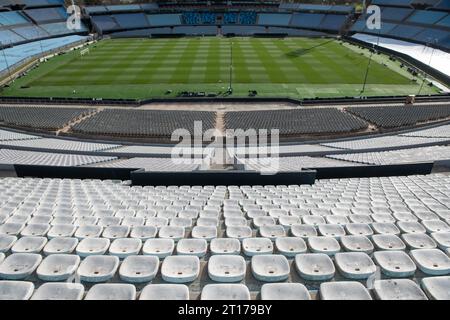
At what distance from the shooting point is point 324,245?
670cm

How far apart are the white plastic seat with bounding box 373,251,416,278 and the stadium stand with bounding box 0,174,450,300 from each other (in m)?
0.02

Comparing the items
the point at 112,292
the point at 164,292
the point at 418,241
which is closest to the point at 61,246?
the point at 112,292

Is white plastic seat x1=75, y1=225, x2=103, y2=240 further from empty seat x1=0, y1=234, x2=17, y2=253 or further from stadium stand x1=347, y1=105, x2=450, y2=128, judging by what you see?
stadium stand x1=347, y1=105, x2=450, y2=128

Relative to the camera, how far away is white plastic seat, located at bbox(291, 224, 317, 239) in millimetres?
7465

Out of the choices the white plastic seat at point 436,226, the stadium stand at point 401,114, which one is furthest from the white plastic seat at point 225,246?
the stadium stand at point 401,114

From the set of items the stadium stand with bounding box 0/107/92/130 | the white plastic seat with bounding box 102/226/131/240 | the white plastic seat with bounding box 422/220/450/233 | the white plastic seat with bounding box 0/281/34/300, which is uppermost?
the white plastic seat with bounding box 0/281/34/300

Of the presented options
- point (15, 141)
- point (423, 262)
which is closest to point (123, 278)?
point (423, 262)

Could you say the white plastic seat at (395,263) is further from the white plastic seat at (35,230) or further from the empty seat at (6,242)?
the empty seat at (6,242)

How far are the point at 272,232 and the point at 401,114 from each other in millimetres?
31157

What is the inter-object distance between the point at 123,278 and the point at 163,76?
4346cm

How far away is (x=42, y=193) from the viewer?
508 inches

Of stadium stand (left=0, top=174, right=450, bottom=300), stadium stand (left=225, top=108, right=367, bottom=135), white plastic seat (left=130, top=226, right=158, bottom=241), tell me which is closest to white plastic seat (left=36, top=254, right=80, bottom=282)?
stadium stand (left=0, top=174, right=450, bottom=300)

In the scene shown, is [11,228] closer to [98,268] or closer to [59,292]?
[98,268]

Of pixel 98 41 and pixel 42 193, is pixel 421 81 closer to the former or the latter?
pixel 42 193
